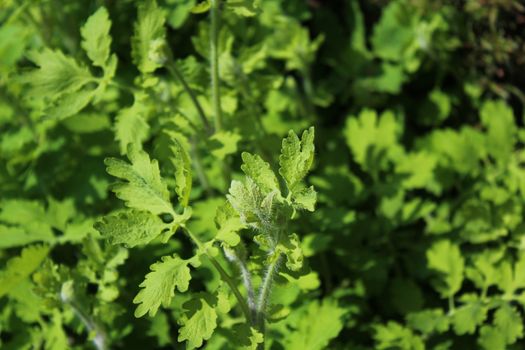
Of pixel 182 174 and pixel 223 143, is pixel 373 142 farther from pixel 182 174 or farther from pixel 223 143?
pixel 182 174

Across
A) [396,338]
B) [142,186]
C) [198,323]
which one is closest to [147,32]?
[142,186]

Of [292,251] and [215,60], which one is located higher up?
[215,60]

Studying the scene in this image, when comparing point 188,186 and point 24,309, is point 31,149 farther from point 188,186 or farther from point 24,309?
point 188,186

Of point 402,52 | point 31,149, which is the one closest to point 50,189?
point 31,149

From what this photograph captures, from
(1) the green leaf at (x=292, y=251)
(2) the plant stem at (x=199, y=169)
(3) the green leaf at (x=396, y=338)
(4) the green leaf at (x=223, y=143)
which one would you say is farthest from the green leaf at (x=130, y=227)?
(3) the green leaf at (x=396, y=338)

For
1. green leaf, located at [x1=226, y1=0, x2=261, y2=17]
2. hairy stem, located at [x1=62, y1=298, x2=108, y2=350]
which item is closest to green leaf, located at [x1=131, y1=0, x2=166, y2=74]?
green leaf, located at [x1=226, y1=0, x2=261, y2=17]

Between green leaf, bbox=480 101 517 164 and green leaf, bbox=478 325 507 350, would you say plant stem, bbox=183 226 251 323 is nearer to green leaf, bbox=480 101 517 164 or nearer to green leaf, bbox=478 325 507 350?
green leaf, bbox=478 325 507 350
